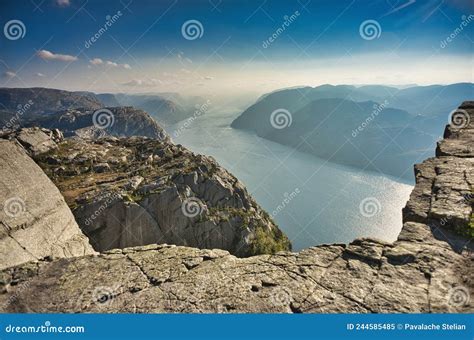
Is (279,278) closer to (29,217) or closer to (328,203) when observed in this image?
(29,217)

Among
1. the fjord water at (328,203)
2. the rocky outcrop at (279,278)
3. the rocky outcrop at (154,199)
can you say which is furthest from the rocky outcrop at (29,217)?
the fjord water at (328,203)

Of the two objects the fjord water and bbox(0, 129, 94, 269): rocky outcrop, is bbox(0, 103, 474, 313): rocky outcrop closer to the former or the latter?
bbox(0, 129, 94, 269): rocky outcrop

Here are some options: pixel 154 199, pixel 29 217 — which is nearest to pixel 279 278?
pixel 29 217

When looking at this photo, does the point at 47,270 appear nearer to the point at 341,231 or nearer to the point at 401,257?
the point at 401,257

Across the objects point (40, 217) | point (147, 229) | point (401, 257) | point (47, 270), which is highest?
point (401, 257)

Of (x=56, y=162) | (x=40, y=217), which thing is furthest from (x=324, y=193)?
(x=40, y=217)
